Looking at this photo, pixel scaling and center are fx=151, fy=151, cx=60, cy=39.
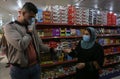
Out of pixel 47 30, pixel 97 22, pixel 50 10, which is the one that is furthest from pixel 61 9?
pixel 97 22

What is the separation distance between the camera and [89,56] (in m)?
3.01

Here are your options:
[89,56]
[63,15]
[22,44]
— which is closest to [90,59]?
[89,56]

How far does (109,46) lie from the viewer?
527 centimetres

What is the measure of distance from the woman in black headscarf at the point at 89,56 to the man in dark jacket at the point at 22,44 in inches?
47.1

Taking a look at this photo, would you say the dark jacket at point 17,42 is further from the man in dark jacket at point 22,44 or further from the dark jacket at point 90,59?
the dark jacket at point 90,59

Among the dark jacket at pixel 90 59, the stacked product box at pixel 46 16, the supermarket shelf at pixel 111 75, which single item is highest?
the stacked product box at pixel 46 16

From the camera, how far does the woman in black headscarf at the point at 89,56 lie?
9.84ft

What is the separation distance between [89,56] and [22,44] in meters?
1.54

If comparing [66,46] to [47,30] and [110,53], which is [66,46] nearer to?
[47,30]

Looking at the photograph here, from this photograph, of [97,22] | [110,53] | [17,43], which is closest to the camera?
[17,43]

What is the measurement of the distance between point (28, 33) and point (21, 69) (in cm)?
51

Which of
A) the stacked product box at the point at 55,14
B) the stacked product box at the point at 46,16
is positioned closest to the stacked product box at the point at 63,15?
the stacked product box at the point at 55,14

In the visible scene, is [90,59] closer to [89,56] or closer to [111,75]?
[89,56]

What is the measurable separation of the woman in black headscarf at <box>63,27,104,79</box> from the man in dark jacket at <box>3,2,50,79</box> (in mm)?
1196
